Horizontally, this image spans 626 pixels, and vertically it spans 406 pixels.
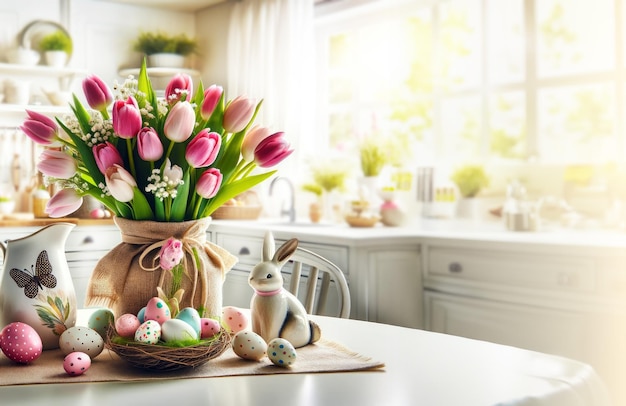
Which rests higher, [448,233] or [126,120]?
[126,120]

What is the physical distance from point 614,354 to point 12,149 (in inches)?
137

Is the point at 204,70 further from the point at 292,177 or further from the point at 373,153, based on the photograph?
the point at 373,153

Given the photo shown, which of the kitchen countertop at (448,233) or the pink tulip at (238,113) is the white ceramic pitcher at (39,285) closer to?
the pink tulip at (238,113)

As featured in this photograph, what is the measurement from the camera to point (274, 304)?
3.64 ft

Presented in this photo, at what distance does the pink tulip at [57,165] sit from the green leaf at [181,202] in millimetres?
164

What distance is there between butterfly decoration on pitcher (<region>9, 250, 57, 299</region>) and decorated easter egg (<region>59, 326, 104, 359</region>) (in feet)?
0.27

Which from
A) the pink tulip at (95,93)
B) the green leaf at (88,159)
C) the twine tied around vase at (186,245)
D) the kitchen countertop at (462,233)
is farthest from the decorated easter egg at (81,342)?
the kitchen countertop at (462,233)

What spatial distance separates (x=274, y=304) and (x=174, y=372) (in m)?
0.19

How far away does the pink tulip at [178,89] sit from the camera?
44.6 inches

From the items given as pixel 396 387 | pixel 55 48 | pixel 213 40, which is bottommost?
pixel 396 387

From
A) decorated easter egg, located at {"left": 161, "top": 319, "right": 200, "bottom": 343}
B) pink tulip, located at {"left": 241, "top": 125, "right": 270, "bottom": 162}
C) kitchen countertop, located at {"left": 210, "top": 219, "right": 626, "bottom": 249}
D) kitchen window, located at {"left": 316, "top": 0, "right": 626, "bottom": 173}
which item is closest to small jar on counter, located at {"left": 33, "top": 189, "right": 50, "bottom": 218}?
kitchen countertop, located at {"left": 210, "top": 219, "right": 626, "bottom": 249}

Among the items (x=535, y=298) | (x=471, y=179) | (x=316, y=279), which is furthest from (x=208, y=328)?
(x=471, y=179)

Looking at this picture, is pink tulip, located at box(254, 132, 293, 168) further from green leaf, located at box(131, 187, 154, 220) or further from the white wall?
the white wall

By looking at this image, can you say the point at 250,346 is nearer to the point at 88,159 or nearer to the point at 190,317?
the point at 190,317
